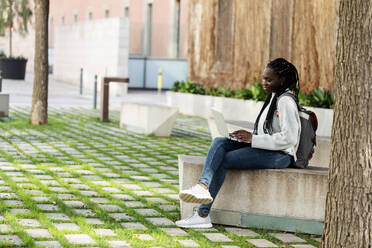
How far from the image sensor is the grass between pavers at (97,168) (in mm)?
6232

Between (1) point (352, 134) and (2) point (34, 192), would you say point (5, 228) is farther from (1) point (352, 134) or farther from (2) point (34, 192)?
(1) point (352, 134)

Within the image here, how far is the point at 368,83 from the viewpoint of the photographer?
4469 millimetres

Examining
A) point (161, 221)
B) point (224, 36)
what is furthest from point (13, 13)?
point (161, 221)

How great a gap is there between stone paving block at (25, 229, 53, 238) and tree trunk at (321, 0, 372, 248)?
225 centimetres

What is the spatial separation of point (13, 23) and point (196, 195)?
3045 cm

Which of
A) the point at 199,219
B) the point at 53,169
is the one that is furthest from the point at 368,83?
the point at 53,169

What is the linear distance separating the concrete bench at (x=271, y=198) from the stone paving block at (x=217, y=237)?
13.0 inches

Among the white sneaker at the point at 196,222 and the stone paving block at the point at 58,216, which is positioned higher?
the white sneaker at the point at 196,222

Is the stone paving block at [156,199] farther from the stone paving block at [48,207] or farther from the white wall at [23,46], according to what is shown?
the white wall at [23,46]

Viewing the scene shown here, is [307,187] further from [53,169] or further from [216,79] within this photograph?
[216,79]

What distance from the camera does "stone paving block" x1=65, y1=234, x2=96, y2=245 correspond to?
574 centimetres

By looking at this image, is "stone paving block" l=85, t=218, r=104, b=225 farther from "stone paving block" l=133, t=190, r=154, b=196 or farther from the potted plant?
the potted plant

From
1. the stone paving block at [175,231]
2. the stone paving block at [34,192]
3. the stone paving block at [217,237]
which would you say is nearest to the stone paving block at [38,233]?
the stone paving block at [175,231]

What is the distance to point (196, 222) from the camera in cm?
645
